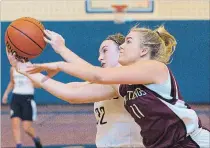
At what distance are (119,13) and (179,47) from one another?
162 cm

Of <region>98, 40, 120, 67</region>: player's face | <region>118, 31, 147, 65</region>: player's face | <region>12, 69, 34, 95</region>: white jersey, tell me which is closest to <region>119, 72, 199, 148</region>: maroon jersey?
<region>118, 31, 147, 65</region>: player's face

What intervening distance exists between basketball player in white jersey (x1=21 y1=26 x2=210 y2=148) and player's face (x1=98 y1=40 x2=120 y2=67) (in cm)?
41

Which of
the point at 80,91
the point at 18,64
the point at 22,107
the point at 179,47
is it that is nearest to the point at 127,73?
the point at 80,91

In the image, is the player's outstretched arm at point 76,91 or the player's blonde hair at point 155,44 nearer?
the player's blonde hair at point 155,44

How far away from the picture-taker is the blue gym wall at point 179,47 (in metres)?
10.3

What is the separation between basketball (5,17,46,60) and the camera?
118 inches

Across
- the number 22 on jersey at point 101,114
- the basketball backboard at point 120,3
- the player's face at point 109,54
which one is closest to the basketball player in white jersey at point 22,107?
the number 22 on jersey at point 101,114

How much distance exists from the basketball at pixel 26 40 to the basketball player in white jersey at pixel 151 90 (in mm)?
318

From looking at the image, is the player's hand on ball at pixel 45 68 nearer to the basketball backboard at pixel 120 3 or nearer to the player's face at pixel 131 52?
the player's face at pixel 131 52

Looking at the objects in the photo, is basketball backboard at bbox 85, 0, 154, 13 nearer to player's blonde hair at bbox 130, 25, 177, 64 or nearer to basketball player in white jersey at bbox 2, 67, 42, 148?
basketball player in white jersey at bbox 2, 67, 42, 148

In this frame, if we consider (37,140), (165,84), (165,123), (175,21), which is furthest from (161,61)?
(175,21)

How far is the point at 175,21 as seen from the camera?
1039cm

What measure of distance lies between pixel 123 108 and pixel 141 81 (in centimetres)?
56

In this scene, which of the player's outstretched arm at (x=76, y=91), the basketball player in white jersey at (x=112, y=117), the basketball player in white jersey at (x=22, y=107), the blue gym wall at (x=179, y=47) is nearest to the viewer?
the player's outstretched arm at (x=76, y=91)
